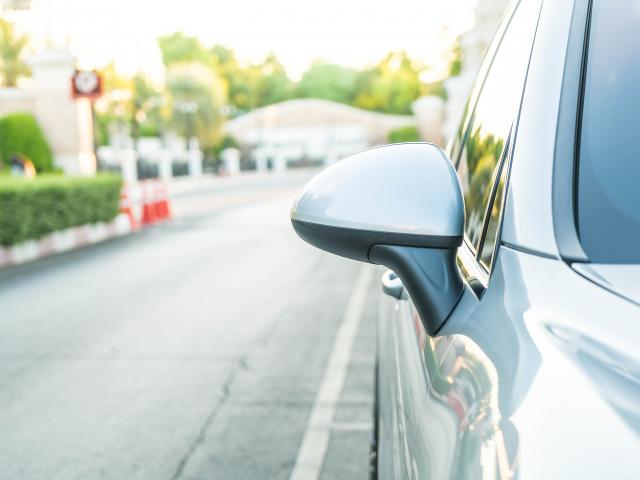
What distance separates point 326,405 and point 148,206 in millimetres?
13827

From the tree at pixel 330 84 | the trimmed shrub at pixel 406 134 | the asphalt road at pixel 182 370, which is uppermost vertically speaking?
the tree at pixel 330 84

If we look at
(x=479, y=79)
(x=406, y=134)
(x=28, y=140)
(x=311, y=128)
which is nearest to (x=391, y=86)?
(x=311, y=128)

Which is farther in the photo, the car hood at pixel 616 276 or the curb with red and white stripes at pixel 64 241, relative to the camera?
the curb with red and white stripes at pixel 64 241

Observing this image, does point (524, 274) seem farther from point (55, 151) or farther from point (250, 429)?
point (55, 151)

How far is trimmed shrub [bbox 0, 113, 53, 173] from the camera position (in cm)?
2262

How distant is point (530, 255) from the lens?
114cm

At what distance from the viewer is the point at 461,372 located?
1157 millimetres

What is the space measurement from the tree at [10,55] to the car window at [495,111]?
61065 mm

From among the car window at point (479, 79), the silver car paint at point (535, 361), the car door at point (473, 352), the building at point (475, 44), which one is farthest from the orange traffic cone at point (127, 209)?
the silver car paint at point (535, 361)

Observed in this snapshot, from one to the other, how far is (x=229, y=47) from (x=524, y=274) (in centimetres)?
10429

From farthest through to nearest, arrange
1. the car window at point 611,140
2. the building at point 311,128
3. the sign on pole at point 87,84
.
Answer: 1. the building at point 311,128
2. the sign on pole at point 87,84
3. the car window at point 611,140

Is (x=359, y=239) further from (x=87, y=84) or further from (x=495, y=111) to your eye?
(x=87, y=84)

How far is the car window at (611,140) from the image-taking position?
3.75 ft

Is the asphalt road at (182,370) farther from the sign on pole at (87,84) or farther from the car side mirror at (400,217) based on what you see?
the sign on pole at (87,84)
